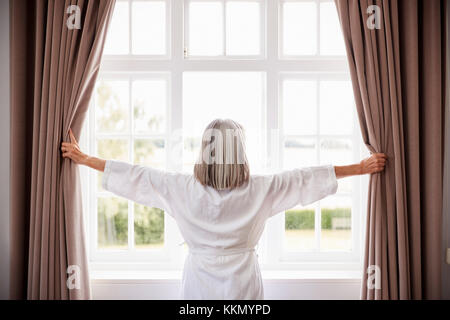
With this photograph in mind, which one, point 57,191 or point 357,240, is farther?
point 357,240

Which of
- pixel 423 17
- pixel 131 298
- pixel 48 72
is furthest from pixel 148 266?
pixel 423 17

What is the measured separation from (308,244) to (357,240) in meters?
0.32

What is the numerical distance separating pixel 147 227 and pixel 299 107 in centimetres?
128

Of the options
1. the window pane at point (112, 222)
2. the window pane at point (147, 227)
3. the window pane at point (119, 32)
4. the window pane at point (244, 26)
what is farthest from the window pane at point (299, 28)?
the window pane at point (112, 222)

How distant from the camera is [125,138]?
2.13 m

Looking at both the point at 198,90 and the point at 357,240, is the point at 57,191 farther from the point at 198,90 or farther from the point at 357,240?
the point at 357,240

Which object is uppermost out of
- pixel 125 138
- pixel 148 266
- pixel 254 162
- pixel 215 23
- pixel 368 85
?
pixel 215 23

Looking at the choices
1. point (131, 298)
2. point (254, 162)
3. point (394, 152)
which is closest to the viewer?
point (394, 152)

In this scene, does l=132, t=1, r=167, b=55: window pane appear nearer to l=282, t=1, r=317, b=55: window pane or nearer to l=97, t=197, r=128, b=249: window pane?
l=282, t=1, r=317, b=55: window pane

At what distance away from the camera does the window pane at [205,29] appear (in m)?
2.12

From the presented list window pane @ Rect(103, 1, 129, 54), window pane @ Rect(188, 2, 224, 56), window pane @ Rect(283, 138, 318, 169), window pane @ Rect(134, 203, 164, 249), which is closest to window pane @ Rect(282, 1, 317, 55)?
window pane @ Rect(188, 2, 224, 56)

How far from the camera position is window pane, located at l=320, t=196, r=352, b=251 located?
216cm

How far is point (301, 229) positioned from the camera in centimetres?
216

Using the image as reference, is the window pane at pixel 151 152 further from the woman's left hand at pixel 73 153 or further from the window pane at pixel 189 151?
the woman's left hand at pixel 73 153
